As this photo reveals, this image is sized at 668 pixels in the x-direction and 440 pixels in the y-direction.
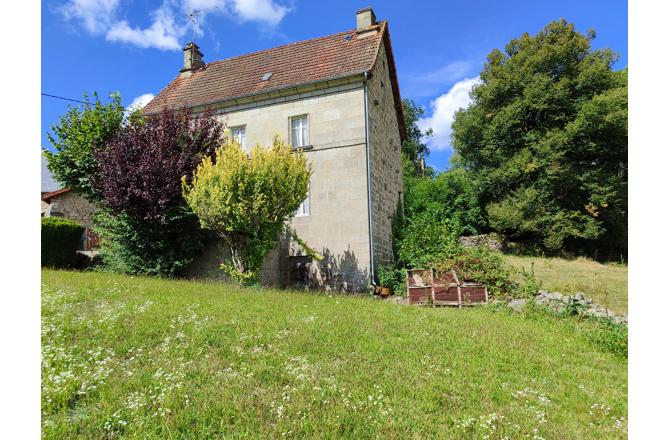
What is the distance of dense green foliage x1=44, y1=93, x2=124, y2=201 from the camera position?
40.9 ft

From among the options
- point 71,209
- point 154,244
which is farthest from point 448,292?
point 71,209

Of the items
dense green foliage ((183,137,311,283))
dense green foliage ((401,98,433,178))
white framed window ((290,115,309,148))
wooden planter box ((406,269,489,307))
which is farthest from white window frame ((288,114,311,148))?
dense green foliage ((401,98,433,178))

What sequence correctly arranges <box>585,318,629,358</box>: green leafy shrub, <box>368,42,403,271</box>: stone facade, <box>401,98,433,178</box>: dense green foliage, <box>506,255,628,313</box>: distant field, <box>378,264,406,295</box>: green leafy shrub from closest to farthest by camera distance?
<box>585,318,629,358</box>: green leafy shrub
<box>506,255,628,313</box>: distant field
<box>378,264,406,295</box>: green leafy shrub
<box>368,42,403,271</box>: stone facade
<box>401,98,433,178</box>: dense green foliage

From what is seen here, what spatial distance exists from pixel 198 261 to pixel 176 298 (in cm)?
521

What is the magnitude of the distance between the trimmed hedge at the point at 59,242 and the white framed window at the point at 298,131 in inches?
305

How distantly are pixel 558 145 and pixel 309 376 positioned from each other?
66.4ft

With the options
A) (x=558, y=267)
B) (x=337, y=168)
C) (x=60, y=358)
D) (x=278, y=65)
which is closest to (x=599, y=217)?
(x=558, y=267)

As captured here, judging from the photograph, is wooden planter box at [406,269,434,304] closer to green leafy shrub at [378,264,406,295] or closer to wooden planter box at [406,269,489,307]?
wooden planter box at [406,269,489,307]

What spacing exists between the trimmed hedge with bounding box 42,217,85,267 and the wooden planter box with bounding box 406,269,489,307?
10.8m

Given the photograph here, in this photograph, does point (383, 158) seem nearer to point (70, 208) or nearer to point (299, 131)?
point (299, 131)

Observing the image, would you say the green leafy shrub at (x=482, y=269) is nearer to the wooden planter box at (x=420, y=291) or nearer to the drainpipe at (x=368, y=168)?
the wooden planter box at (x=420, y=291)

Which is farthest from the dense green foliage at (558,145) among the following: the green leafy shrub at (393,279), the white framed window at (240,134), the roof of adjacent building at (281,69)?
the white framed window at (240,134)

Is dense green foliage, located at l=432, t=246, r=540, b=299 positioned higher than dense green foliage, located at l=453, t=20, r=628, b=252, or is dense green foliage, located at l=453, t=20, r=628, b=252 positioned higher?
dense green foliage, located at l=453, t=20, r=628, b=252

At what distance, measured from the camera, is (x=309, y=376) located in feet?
12.6
